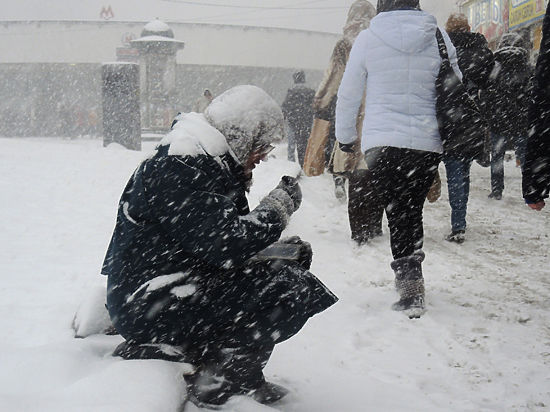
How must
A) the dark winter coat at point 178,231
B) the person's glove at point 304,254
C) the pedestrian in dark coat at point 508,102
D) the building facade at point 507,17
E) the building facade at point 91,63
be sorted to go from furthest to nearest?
1. the building facade at point 91,63
2. the building facade at point 507,17
3. the pedestrian in dark coat at point 508,102
4. the person's glove at point 304,254
5. the dark winter coat at point 178,231

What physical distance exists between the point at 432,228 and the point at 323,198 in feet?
6.59

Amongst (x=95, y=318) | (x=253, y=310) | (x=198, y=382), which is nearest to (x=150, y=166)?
(x=253, y=310)

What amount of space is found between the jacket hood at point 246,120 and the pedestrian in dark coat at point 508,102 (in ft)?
19.7

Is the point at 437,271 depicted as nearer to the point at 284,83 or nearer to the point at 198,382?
the point at 198,382

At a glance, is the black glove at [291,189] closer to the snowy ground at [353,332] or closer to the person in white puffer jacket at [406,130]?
the snowy ground at [353,332]

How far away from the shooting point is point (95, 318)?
295 cm

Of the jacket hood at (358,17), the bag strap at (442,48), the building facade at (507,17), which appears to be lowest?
the bag strap at (442,48)

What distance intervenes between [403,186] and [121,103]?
12.0m

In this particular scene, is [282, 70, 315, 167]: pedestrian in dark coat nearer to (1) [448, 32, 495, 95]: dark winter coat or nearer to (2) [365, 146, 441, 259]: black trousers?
(1) [448, 32, 495, 95]: dark winter coat

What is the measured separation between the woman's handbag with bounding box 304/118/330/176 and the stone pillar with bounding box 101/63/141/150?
31.7ft

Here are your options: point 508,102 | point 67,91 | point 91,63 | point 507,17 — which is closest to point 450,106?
point 508,102

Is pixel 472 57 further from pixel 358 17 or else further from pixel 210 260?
pixel 210 260

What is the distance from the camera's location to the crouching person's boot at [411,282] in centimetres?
365

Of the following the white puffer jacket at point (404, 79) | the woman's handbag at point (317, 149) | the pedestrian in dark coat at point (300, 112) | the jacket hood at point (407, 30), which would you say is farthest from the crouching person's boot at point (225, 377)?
the pedestrian in dark coat at point (300, 112)
